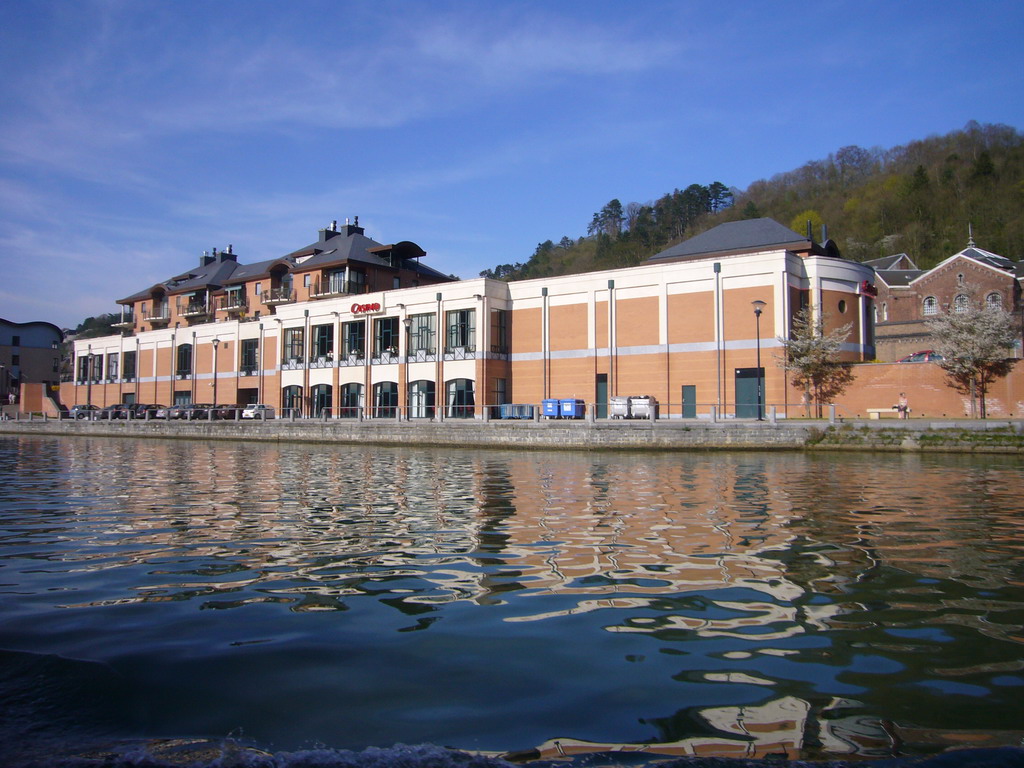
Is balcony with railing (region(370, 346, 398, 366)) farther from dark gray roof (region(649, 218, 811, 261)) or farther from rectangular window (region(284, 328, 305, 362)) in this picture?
dark gray roof (region(649, 218, 811, 261))

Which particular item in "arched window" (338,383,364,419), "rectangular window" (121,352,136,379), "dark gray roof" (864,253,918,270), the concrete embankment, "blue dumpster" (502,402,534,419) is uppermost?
"dark gray roof" (864,253,918,270)

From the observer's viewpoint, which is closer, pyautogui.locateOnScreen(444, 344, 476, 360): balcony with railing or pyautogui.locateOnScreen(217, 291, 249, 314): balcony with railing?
pyautogui.locateOnScreen(444, 344, 476, 360): balcony with railing

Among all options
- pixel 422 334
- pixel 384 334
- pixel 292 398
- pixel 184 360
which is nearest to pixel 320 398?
pixel 292 398

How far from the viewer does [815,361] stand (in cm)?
3722

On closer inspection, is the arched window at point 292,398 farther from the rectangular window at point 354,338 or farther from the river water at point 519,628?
the river water at point 519,628

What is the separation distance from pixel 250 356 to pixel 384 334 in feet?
49.9

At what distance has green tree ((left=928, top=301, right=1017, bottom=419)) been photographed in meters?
33.5

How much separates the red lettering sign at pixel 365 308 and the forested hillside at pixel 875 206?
152ft

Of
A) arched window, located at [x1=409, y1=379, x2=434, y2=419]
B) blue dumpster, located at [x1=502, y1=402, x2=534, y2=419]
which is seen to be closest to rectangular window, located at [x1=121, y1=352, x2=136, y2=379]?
arched window, located at [x1=409, y1=379, x2=434, y2=419]

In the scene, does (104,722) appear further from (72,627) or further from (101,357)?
(101,357)

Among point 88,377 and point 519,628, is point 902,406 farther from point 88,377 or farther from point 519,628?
point 88,377

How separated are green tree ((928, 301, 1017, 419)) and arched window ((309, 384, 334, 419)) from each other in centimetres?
3928

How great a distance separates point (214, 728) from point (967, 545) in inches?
337

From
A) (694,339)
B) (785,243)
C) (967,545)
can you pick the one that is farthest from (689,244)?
(967,545)
